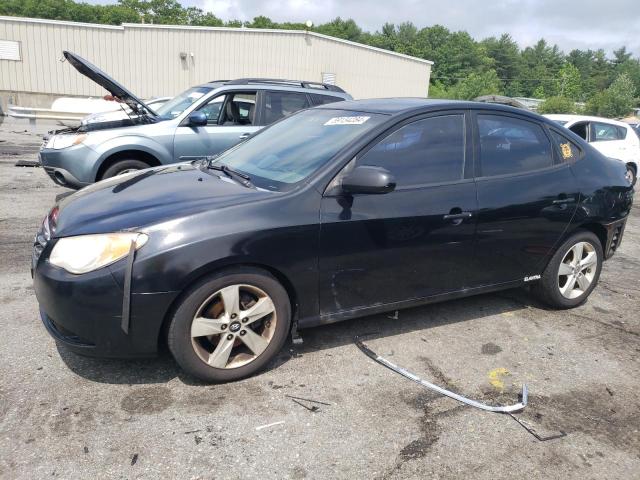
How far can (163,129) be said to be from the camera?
682cm

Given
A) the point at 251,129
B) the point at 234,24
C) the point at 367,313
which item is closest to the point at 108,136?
the point at 251,129

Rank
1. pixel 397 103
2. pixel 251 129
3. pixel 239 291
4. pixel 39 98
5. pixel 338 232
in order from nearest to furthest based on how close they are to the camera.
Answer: pixel 239 291 → pixel 338 232 → pixel 397 103 → pixel 251 129 → pixel 39 98

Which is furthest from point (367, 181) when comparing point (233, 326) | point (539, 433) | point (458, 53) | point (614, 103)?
point (458, 53)

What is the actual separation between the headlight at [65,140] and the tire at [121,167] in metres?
0.48

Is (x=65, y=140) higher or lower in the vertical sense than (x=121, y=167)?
higher

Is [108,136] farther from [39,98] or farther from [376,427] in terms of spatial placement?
[39,98]

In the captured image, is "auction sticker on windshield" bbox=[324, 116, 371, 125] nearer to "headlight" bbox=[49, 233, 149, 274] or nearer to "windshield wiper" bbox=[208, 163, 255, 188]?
"windshield wiper" bbox=[208, 163, 255, 188]

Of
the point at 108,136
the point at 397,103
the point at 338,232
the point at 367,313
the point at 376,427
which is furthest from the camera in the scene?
the point at 108,136

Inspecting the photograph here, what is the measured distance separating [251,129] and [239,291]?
474cm

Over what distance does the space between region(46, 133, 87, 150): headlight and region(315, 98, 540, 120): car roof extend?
3736 millimetres

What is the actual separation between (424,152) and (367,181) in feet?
2.35

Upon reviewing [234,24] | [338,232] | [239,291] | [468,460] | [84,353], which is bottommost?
[468,460]

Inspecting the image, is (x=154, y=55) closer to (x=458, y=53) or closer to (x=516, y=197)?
(x=516, y=197)

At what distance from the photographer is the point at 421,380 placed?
10.7 ft
